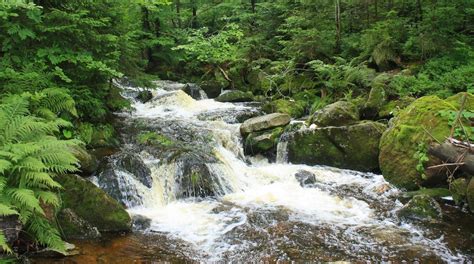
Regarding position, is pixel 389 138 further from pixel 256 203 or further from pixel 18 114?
pixel 18 114

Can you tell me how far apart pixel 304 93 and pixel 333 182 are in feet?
22.3

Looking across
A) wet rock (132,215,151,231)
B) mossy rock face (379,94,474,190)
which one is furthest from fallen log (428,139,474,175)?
wet rock (132,215,151,231)

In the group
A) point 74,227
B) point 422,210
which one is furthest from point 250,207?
point 74,227

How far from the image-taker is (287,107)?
1408 centimetres

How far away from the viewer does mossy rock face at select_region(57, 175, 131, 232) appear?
6500 mm

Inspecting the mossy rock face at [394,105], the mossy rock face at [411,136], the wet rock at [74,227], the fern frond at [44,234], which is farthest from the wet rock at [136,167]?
the mossy rock face at [394,105]

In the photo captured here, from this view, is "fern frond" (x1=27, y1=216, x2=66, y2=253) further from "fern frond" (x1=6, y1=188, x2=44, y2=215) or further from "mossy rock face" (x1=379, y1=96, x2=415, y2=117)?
"mossy rock face" (x1=379, y1=96, x2=415, y2=117)

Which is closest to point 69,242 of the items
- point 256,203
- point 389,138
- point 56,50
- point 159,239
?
point 159,239

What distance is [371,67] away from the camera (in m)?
14.7

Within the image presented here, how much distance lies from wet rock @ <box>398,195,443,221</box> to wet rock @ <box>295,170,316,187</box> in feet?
7.91

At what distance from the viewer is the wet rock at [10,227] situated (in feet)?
16.3

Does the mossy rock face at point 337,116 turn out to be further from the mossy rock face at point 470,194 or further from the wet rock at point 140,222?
the wet rock at point 140,222

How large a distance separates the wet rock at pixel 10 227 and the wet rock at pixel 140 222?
2175 millimetres

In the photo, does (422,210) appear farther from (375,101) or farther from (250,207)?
(375,101)
